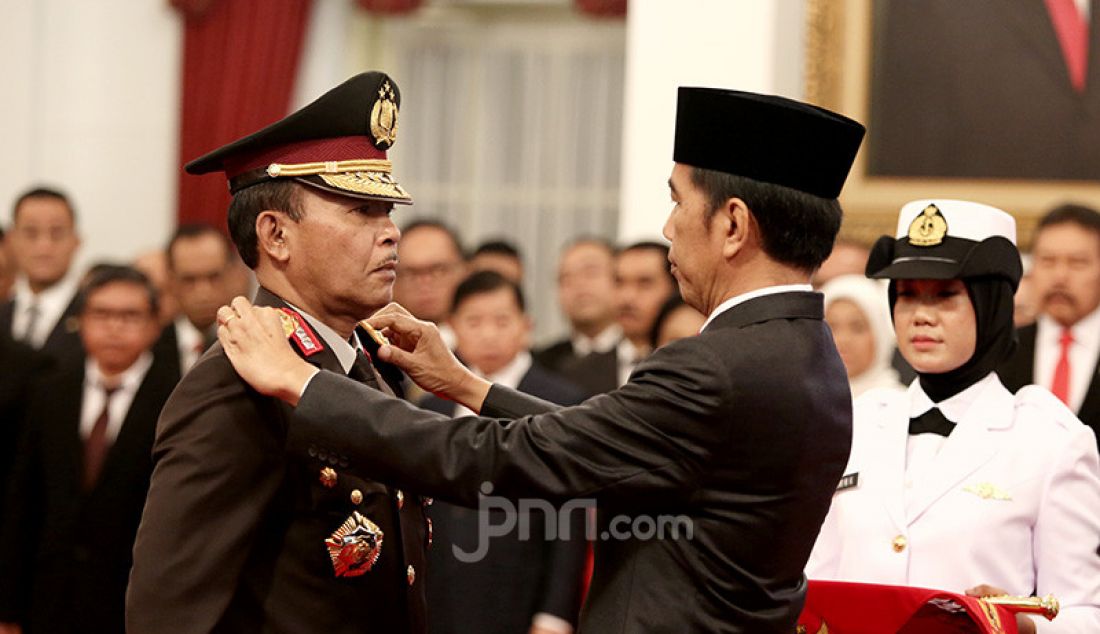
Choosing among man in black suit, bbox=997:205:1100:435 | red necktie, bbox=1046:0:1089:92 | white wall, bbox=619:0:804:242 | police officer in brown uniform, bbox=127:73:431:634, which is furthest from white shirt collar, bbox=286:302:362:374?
red necktie, bbox=1046:0:1089:92

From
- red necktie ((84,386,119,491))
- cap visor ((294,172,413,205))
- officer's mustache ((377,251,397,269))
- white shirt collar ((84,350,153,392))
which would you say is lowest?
red necktie ((84,386,119,491))

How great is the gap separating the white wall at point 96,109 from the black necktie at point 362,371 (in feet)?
22.2

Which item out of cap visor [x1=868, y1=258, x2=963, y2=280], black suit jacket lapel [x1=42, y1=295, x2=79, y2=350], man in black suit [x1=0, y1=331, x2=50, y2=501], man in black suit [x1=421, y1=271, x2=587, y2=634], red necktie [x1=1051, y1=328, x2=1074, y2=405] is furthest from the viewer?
black suit jacket lapel [x1=42, y1=295, x2=79, y2=350]

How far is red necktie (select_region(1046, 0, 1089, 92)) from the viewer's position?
6664 millimetres

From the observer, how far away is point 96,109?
9.15 metres

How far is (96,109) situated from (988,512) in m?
7.22

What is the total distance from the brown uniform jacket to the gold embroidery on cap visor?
11.7 inches

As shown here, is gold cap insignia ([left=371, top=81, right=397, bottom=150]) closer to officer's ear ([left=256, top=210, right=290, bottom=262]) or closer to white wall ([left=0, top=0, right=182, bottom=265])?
officer's ear ([left=256, top=210, right=290, bottom=262])

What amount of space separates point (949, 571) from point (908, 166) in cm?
406

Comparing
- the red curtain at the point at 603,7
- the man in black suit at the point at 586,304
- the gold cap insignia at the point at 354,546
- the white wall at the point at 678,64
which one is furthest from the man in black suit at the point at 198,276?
the gold cap insignia at the point at 354,546

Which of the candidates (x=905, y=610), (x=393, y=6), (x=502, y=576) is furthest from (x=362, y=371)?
(x=393, y=6)

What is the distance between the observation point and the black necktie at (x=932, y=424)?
10.7ft

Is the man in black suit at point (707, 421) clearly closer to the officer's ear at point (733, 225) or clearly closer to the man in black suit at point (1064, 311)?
the officer's ear at point (733, 225)

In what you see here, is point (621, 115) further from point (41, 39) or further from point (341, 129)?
point (341, 129)
